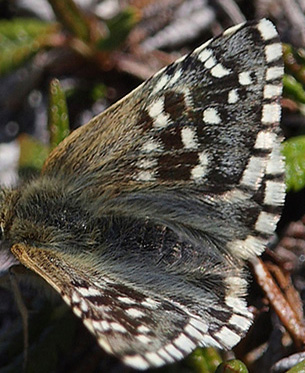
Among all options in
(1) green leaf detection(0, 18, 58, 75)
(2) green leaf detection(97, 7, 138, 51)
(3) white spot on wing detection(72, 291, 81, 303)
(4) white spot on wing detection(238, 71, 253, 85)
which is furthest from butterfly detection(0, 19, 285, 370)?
(1) green leaf detection(0, 18, 58, 75)

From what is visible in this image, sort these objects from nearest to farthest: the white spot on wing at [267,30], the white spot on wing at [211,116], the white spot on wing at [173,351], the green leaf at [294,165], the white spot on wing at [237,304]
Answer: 1. the white spot on wing at [173,351]
2. the white spot on wing at [237,304]
3. the white spot on wing at [267,30]
4. the white spot on wing at [211,116]
5. the green leaf at [294,165]

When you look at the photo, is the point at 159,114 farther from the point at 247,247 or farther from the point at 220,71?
the point at 247,247

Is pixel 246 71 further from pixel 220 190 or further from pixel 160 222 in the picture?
pixel 160 222

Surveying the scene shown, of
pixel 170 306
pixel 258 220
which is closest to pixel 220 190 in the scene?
pixel 258 220

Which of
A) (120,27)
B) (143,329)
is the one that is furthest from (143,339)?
(120,27)

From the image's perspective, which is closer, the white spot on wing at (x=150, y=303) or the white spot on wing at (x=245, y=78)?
the white spot on wing at (x=150, y=303)

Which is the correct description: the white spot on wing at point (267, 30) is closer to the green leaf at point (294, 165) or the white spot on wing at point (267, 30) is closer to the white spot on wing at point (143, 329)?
the green leaf at point (294, 165)

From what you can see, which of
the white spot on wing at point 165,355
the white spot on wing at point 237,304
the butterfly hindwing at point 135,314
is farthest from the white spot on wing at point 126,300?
the white spot on wing at point 237,304
